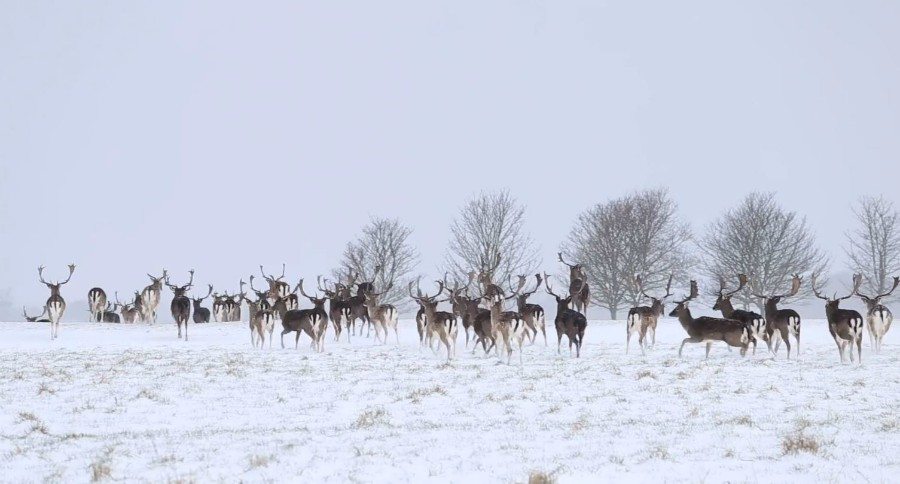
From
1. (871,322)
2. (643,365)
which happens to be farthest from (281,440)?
(871,322)

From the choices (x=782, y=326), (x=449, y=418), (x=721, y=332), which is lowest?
(x=449, y=418)

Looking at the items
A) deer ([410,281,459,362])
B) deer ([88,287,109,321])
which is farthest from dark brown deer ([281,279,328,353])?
deer ([88,287,109,321])

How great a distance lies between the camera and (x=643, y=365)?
1728 cm

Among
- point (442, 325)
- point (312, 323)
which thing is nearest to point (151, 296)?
point (312, 323)

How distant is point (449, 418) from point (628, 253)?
3272cm

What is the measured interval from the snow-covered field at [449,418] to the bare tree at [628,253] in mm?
20826

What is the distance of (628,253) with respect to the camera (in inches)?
1640

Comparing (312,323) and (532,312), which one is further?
(532,312)

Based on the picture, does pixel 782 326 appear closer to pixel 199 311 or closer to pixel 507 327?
pixel 507 327

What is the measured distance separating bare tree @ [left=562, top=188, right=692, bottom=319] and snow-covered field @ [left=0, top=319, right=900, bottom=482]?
20826mm

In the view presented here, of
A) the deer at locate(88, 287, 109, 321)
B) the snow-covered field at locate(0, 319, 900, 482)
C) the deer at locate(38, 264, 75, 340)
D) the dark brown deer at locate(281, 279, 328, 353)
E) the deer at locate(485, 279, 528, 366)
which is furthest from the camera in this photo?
the deer at locate(88, 287, 109, 321)

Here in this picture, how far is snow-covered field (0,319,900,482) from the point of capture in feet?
23.8

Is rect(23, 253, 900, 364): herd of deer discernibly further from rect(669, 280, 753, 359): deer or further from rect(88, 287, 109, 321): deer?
rect(88, 287, 109, 321): deer

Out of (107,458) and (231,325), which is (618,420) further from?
(231,325)
